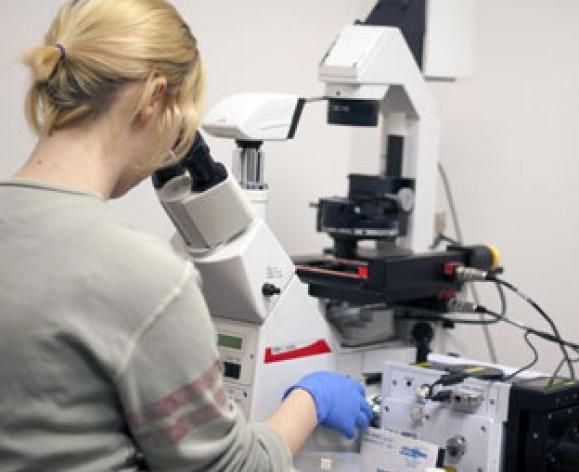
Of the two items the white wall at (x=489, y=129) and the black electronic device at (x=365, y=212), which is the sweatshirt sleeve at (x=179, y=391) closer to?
the black electronic device at (x=365, y=212)

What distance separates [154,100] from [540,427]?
80 cm

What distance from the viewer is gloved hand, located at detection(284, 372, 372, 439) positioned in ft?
4.58

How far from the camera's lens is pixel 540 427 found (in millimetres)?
1419

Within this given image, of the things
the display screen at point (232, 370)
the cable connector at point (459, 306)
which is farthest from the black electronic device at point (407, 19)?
the display screen at point (232, 370)

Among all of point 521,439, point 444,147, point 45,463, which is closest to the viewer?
point 45,463

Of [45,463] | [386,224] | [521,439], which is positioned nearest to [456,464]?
[521,439]

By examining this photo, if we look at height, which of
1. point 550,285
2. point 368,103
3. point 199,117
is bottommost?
point 550,285

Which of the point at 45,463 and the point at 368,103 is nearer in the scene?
the point at 45,463

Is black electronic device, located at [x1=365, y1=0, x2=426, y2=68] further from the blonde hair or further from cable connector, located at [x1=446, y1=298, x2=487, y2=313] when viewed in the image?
the blonde hair

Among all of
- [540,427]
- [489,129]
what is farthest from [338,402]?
[489,129]

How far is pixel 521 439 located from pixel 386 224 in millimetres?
624

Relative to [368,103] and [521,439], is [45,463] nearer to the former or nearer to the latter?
[521,439]

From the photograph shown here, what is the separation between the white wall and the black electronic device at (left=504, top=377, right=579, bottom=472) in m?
0.88

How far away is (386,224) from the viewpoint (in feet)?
6.31
